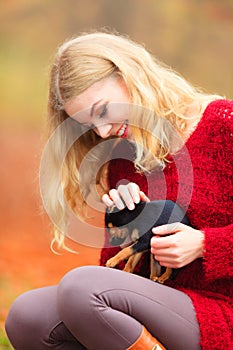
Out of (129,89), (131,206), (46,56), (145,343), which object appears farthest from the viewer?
(46,56)

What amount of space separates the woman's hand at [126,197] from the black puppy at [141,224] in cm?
2

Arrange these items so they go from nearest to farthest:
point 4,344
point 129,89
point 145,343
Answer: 1. point 145,343
2. point 129,89
3. point 4,344

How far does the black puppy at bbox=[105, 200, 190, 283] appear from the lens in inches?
73.6

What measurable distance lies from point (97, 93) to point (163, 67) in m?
0.29

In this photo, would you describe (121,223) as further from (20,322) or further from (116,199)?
(20,322)

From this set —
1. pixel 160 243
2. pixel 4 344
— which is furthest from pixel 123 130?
pixel 4 344

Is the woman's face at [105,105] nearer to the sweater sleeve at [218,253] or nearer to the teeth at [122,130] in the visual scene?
the teeth at [122,130]

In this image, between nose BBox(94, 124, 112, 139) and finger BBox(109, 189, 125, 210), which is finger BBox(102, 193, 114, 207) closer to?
finger BBox(109, 189, 125, 210)

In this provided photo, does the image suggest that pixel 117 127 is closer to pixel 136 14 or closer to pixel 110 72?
pixel 110 72

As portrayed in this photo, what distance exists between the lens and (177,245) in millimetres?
1824

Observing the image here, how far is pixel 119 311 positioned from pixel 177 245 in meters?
0.20

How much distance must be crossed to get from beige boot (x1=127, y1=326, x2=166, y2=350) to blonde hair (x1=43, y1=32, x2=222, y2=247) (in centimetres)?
45

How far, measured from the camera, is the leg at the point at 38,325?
1.94 metres

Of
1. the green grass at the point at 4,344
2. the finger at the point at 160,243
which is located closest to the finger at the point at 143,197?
the finger at the point at 160,243
